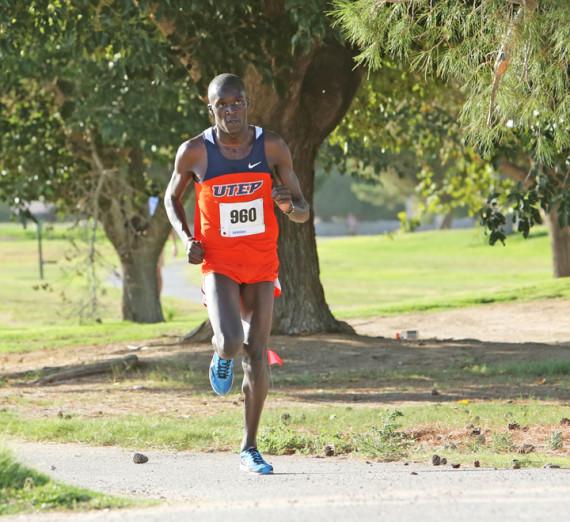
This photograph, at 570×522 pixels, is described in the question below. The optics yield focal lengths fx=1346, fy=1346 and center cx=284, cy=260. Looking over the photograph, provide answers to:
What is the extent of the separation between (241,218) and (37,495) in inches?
71.9

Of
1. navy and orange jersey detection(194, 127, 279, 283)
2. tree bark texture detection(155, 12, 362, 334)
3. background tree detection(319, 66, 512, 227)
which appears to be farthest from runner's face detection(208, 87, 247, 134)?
background tree detection(319, 66, 512, 227)

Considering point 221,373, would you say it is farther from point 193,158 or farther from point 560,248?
point 560,248

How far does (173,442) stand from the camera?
8.38m

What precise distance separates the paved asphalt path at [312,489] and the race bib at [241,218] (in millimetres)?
1227

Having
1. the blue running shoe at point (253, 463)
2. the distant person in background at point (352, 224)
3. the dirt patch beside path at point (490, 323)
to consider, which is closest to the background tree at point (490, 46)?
the blue running shoe at point (253, 463)

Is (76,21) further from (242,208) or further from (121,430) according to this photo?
(242,208)

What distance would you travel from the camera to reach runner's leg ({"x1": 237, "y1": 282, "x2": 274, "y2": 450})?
6.88 m

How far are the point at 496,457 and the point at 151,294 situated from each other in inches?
689

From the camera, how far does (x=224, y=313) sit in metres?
6.80

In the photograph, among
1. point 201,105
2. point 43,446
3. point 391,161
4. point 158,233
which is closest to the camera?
point 43,446

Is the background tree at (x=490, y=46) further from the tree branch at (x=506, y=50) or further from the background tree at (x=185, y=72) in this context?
the background tree at (x=185, y=72)

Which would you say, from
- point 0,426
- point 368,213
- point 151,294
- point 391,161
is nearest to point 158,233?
point 151,294

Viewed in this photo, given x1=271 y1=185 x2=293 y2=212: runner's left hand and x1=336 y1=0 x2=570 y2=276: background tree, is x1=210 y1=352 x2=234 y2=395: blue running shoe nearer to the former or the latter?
x1=271 y1=185 x2=293 y2=212: runner's left hand

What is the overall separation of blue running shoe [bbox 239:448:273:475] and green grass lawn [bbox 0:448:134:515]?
1.09m
